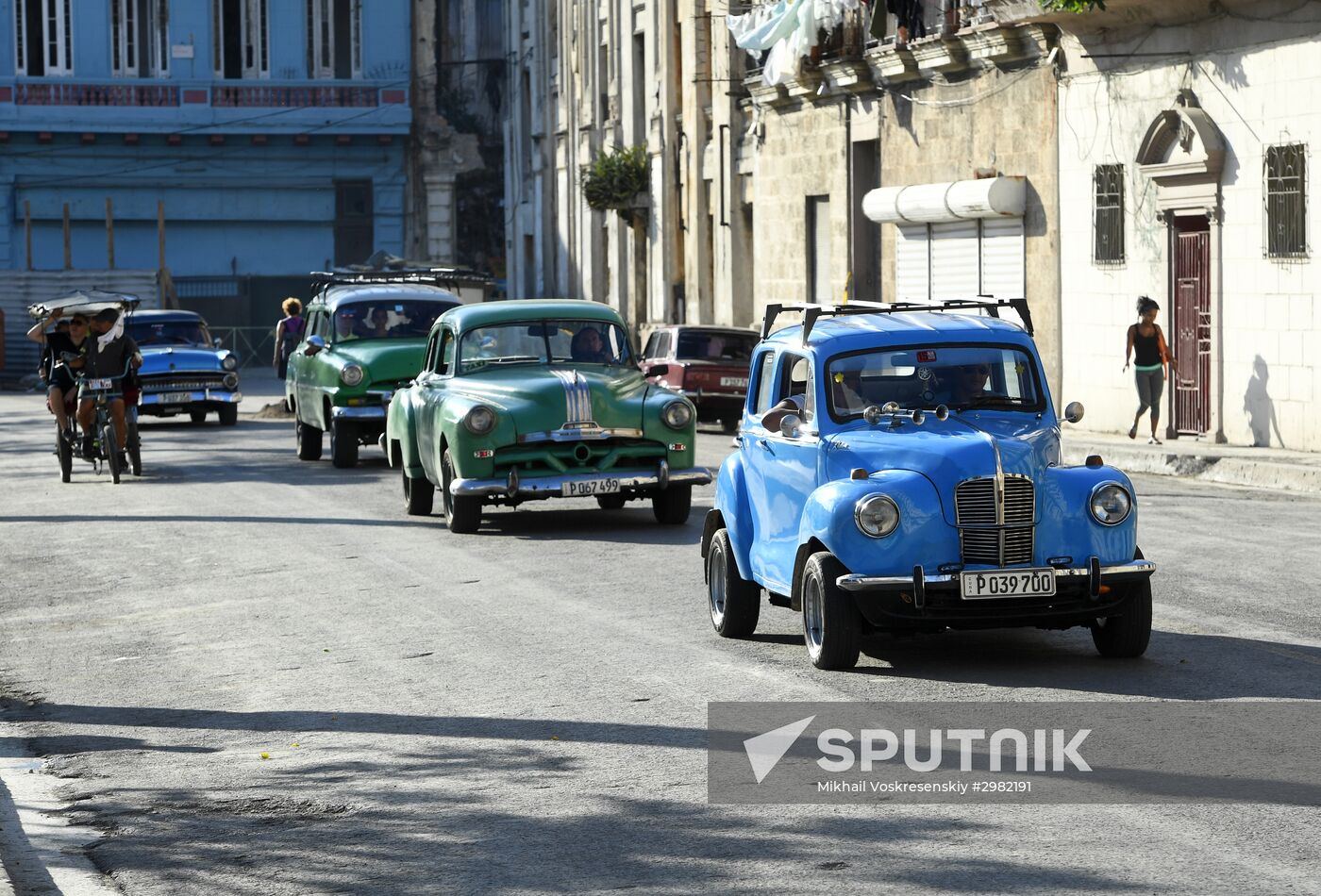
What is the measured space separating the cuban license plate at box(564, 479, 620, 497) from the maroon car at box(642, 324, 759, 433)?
532 inches

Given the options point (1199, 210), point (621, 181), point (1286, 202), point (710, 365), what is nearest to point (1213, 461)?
point (1286, 202)

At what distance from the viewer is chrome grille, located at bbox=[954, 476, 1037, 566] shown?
9.51m

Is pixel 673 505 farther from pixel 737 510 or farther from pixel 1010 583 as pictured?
pixel 1010 583

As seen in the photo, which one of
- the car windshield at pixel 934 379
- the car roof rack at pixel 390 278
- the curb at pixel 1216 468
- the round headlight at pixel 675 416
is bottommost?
the curb at pixel 1216 468

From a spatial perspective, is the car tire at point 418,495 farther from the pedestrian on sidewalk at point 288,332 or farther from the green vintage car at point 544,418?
the pedestrian on sidewalk at point 288,332

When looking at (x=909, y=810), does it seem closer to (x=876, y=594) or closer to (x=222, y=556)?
(x=876, y=594)

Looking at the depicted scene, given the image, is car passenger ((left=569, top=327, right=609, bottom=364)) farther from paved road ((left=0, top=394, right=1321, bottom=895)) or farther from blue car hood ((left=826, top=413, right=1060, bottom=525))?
blue car hood ((left=826, top=413, right=1060, bottom=525))

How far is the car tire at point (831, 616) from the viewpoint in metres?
9.54

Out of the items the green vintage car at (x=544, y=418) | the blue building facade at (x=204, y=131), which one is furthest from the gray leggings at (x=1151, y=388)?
the blue building facade at (x=204, y=131)

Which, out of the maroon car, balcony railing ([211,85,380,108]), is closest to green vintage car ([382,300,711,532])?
the maroon car

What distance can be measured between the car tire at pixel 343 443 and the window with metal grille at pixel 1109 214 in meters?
10.2

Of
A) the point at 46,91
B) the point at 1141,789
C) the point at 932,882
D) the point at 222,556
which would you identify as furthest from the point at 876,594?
the point at 46,91

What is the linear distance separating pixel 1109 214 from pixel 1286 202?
4.27m

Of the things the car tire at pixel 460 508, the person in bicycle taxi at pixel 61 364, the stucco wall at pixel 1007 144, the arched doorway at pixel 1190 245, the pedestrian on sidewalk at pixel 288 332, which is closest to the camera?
the car tire at pixel 460 508
